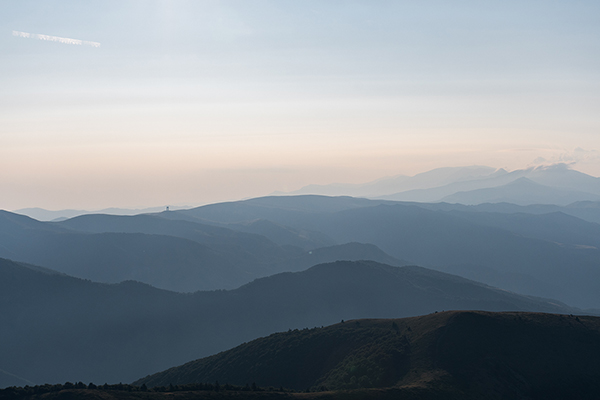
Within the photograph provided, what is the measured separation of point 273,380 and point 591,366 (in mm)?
50476

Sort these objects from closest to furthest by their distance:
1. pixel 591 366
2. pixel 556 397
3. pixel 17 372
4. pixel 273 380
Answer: pixel 556 397, pixel 591 366, pixel 273 380, pixel 17 372

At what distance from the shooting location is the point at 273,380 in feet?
253

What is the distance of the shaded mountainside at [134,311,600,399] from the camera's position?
57094 millimetres

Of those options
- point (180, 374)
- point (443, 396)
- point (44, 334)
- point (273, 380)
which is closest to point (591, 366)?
point (443, 396)

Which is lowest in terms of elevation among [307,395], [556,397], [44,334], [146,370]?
[146,370]

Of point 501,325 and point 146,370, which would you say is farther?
point 146,370

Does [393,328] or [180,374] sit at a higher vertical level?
[393,328]

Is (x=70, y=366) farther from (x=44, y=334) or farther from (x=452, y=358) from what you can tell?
(x=452, y=358)

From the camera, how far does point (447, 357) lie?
208 feet

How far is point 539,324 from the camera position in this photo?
7006cm

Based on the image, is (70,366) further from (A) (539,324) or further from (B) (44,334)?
(A) (539,324)

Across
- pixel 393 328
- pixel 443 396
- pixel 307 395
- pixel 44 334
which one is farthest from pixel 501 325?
pixel 44 334

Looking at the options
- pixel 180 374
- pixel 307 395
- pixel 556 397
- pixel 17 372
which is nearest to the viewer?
pixel 307 395

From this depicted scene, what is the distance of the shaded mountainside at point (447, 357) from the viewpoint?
57094mm
